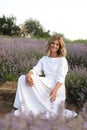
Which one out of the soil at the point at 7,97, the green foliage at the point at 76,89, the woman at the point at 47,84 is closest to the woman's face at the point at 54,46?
the woman at the point at 47,84

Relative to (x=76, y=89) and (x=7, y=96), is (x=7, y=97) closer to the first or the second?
(x=7, y=96)

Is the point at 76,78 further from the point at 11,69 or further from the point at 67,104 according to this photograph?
the point at 11,69

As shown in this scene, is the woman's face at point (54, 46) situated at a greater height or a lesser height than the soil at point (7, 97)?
greater

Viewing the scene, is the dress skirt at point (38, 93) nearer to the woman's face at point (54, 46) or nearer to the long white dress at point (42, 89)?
the long white dress at point (42, 89)

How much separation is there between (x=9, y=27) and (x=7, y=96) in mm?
27684

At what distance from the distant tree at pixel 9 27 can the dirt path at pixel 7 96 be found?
86.7 ft

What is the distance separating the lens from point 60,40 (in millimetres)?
4879

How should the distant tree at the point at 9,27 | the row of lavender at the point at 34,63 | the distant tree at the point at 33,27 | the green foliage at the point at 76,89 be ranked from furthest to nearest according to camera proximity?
the distant tree at the point at 33,27, the distant tree at the point at 9,27, the row of lavender at the point at 34,63, the green foliage at the point at 76,89

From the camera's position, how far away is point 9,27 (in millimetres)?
33312

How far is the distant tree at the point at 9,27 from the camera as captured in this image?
1307 inches

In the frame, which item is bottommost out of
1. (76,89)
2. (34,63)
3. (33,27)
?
(33,27)

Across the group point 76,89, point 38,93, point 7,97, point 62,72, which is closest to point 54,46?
point 62,72

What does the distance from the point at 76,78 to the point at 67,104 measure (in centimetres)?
48

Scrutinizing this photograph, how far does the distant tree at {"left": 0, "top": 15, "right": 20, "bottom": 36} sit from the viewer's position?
109ft
